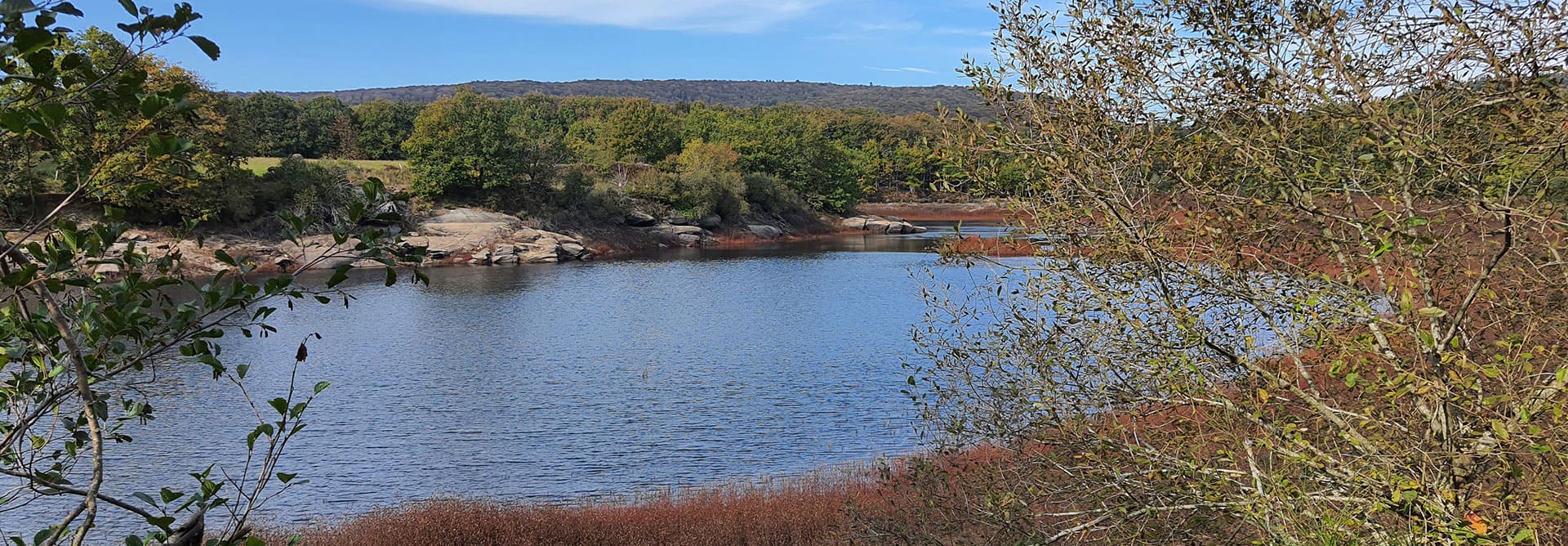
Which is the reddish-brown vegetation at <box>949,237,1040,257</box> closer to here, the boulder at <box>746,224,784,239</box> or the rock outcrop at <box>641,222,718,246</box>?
the rock outcrop at <box>641,222,718,246</box>

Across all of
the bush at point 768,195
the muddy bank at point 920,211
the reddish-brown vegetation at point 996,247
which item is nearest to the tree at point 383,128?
the bush at point 768,195

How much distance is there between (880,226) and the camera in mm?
91375

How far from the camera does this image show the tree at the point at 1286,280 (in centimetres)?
474

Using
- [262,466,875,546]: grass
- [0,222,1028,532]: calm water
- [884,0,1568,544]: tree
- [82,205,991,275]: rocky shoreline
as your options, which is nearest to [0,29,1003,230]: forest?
[82,205,991,275]: rocky shoreline

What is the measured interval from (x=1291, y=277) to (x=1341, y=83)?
1104 millimetres

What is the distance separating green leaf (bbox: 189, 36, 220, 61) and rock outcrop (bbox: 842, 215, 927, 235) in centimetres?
8687

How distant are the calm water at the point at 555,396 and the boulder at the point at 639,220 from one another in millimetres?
31356

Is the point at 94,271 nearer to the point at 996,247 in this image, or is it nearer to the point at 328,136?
the point at 996,247

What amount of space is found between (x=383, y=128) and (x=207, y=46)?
109867mm

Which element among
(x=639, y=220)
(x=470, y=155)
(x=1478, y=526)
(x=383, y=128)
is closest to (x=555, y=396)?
(x=1478, y=526)

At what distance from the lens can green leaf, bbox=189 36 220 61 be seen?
2847 mm

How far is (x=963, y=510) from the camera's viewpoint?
8.74m

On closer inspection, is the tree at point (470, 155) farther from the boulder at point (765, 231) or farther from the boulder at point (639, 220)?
the boulder at point (765, 231)

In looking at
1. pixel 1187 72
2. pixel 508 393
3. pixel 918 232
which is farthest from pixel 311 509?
pixel 918 232
